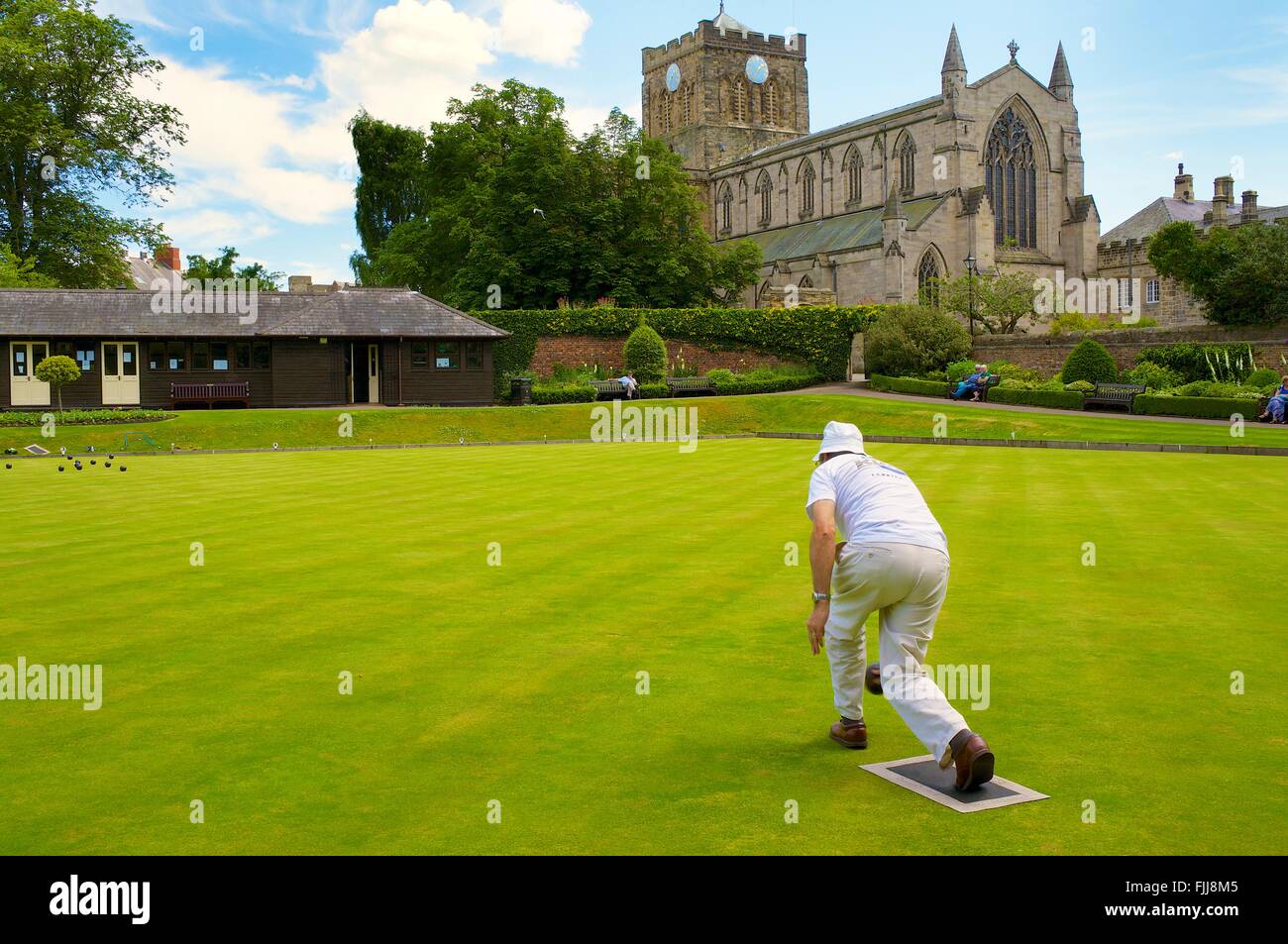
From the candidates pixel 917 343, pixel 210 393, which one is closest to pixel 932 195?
pixel 917 343

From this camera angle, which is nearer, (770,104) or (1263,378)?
(1263,378)

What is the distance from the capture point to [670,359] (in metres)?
53.6

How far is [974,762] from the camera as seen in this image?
5.31 m

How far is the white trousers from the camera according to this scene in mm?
5547

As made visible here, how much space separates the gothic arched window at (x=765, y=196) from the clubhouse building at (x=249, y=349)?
45974 millimetres

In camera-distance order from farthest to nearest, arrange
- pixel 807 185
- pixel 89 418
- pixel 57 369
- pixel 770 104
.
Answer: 1. pixel 770 104
2. pixel 807 185
3. pixel 57 369
4. pixel 89 418

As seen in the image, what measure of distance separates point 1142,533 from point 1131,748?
26.6 feet

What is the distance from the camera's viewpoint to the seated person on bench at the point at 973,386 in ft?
138

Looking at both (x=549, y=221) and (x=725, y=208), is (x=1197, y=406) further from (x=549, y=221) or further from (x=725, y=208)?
(x=725, y=208)

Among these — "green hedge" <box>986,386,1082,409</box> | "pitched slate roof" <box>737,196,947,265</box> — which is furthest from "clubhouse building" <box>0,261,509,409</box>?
"pitched slate roof" <box>737,196,947,265</box>

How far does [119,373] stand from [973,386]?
33.5 metres

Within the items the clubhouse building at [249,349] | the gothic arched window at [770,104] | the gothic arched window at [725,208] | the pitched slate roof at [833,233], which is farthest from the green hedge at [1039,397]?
the gothic arched window at [770,104]

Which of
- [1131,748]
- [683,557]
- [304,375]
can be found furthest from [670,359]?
[1131,748]
